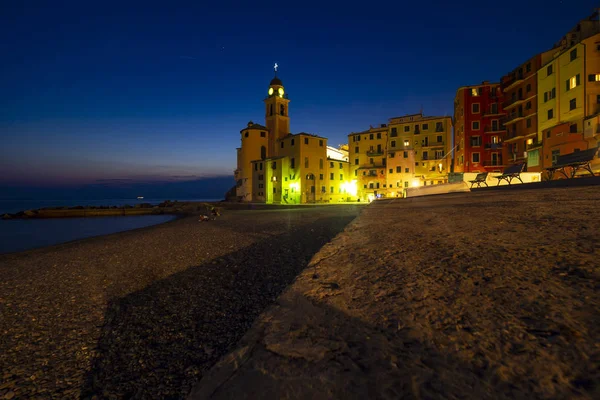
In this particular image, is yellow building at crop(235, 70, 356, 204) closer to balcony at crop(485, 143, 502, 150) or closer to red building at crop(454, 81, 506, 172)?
red building at crop(454, 81, 506, 172)

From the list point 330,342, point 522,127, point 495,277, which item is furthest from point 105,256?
point 522,127

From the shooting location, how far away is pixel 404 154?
142ft

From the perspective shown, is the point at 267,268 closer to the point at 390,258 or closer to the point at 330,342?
the point at 390,258

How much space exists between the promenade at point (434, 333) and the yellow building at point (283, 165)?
4150cm

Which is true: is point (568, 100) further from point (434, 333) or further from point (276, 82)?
point (276, 82)

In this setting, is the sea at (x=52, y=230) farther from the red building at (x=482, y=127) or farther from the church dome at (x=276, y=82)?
the red building at (x=482, y=127)

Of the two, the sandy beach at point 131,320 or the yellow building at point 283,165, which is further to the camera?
the yellow building at point 283,165

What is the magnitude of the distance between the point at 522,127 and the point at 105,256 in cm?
4330

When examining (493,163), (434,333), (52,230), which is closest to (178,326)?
(434,333)

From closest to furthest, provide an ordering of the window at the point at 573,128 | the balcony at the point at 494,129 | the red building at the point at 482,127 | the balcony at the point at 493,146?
1. the window at the point at 573,128
2. the balcony at the point at 493,146
3. the balcony at the point at 494,129
4. the red building at the point at 482,127

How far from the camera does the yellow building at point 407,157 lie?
42969 mm

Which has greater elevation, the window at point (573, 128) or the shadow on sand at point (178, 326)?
the window at point (573, 128)

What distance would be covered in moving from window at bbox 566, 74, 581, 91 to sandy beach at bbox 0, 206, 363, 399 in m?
33.0

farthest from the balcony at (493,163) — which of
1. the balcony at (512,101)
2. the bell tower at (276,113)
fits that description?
the bell tower at (276,113)
